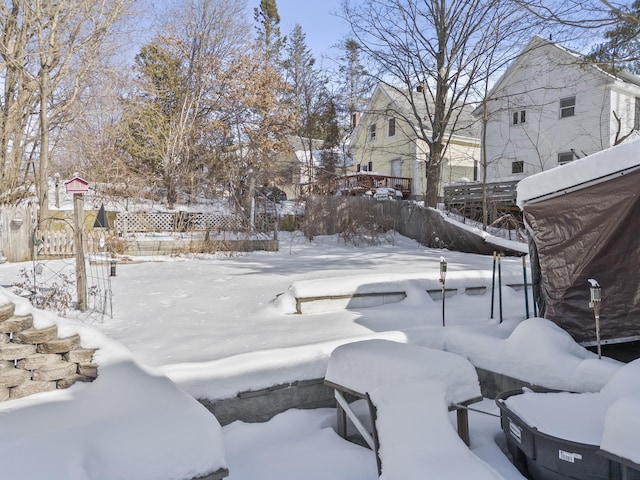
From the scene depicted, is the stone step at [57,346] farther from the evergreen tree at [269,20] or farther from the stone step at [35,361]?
the evergreen tree at [269,20]

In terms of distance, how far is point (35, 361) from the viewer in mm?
2906

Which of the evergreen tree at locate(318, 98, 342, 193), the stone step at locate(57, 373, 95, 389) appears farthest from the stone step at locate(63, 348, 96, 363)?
the evergreen tree at locate(318, 98, 342, 193)

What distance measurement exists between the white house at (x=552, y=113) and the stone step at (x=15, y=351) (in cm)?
1626

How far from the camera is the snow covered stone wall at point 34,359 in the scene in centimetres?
282

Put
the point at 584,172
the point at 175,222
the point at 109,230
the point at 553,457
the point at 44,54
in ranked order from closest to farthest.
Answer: the point at 553,457
the point at 584,172
the point at 44,54
the point at 109,230
the point at 175,222

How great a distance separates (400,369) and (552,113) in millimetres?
19284

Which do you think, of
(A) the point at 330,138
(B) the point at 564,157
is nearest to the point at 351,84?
(A) the point at 330,138

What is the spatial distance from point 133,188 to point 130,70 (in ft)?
17.7

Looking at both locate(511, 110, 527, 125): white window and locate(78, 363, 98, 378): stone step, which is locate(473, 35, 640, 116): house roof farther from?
locate(78, 363, 98, 378): stone step

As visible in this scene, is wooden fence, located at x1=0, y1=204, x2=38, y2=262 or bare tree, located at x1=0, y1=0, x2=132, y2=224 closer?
wooden fence, located at x1=0, y1=204, x2=38, y2=262

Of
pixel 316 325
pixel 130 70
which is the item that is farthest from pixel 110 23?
pixel 316 325

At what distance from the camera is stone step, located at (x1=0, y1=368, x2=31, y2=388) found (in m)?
2.75

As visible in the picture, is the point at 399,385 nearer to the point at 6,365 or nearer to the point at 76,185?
the point at 6,365

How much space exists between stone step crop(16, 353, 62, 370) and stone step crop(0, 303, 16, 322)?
1.03 ft
